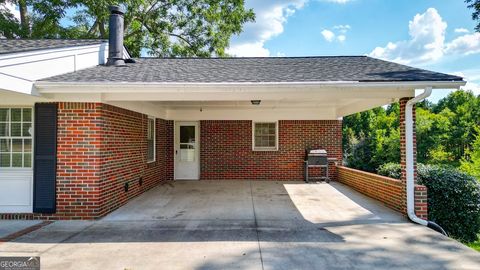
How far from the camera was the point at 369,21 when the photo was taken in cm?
1333

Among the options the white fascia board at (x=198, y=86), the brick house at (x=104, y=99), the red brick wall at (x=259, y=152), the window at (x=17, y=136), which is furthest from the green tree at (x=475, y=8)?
the window at (x=17, y=136)

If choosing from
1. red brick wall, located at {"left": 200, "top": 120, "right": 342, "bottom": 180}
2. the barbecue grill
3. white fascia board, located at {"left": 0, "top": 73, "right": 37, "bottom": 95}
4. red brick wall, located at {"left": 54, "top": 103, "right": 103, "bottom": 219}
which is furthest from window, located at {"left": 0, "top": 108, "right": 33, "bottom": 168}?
the barbecue grill

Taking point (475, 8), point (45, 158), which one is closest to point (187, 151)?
point (45, 158)

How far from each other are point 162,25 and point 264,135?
9596 mm

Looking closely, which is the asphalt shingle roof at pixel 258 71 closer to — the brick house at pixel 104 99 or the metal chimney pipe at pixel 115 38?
the brick house at pixel 104 99

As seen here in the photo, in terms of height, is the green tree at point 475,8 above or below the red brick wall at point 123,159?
above

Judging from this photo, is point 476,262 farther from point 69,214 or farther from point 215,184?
point 215,184

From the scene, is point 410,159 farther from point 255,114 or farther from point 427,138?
point 427,138

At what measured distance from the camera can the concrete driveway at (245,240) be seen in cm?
407

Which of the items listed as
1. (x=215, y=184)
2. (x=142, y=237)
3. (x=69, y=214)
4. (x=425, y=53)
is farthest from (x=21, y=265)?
(x=425, y=53)

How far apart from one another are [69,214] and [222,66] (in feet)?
15.4

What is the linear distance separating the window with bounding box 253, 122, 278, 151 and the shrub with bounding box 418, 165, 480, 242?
18.7 ft

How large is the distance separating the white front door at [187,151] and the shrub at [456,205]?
7541 millimetres

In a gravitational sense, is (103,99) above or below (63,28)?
Result: below
